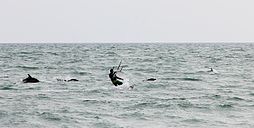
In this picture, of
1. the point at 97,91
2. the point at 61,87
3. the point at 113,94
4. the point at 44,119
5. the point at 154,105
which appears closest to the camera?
the point at 44,119

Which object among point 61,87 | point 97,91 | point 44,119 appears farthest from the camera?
point 61,87

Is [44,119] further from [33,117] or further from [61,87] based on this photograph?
[61,87]

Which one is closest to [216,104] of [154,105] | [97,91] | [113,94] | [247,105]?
[247,105]

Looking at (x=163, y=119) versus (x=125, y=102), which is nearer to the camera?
(x=163, y=119)

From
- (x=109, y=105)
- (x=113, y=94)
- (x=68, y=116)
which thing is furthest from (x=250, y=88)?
→ (x=68, y=116)

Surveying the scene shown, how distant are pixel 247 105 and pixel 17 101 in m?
12.0

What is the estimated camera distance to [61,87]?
3045 centimetres

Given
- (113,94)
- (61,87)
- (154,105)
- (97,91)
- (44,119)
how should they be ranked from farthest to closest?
(61,87) → (97,91) → (113,94) → (154,105) → (44,119)

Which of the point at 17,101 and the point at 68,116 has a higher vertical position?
the point at 17,101

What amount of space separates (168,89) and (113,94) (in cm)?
482

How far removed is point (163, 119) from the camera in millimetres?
18828

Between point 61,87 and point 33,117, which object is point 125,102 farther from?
point 61,87

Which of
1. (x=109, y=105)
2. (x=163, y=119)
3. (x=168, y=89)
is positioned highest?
(x=168, y=89)

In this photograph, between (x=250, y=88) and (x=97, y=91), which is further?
(x=250, y=88)
